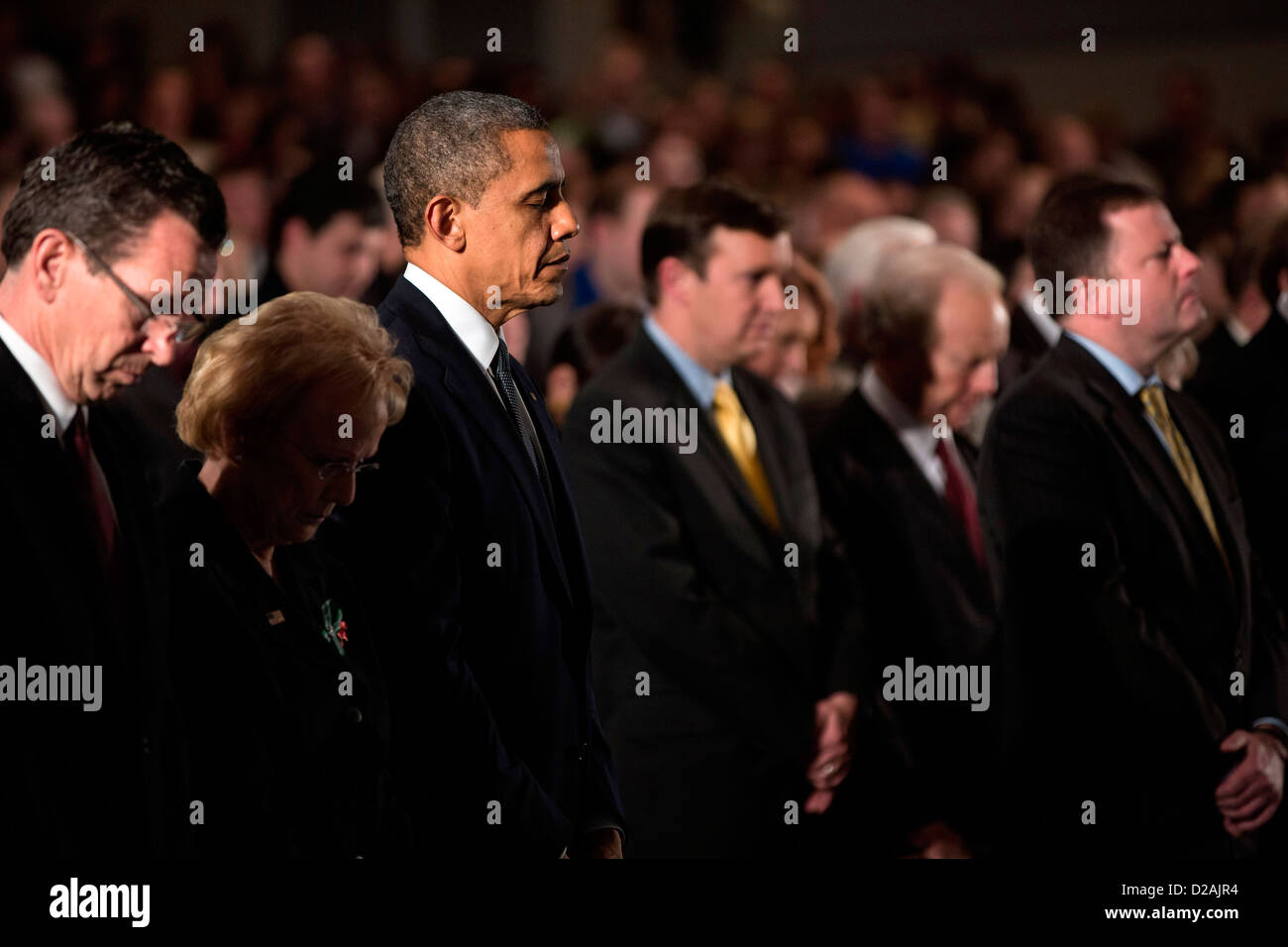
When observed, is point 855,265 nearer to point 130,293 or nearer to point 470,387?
point 470,387

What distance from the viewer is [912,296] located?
3.78 meters

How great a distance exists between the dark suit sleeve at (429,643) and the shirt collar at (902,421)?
1.60m

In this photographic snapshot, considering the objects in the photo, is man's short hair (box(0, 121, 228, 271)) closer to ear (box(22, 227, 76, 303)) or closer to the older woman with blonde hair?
ear (box(22, 227, 76, 303))

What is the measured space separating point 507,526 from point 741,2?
1103 centimetres

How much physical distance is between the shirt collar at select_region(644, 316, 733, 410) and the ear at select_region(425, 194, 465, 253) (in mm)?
1064

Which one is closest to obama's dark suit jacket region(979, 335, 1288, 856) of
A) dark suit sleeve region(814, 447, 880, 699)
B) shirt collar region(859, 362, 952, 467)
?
dark suit sleeve region(814, 447, 880, 699)

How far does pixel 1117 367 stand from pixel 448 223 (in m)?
1.50

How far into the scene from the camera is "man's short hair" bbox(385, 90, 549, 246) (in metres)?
2.36

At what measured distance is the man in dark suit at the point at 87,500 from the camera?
6.40ft

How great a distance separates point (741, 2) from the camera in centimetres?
1268

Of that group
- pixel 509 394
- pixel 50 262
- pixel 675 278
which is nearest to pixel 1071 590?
pixel 675 278

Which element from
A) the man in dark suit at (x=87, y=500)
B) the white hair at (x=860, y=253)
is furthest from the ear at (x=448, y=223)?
the white hair at (x=860, y=253)
